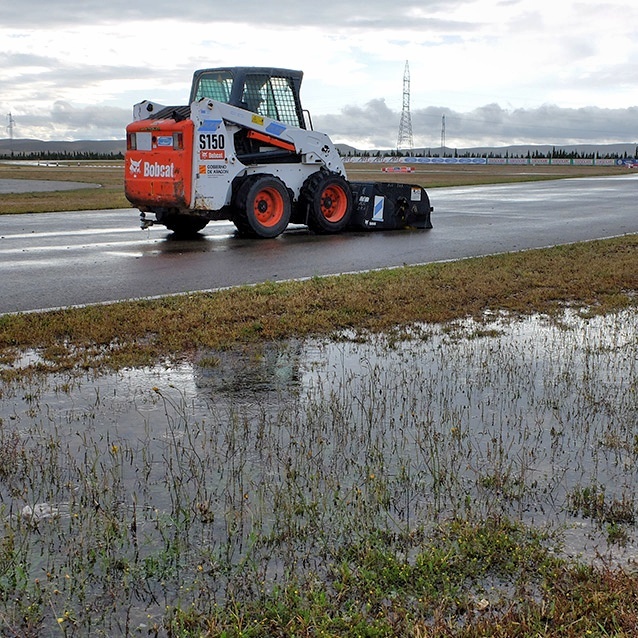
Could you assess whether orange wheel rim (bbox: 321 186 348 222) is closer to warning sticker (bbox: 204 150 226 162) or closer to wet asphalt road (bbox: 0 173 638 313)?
wet asphalt road (bbox: 0 173 638 313)

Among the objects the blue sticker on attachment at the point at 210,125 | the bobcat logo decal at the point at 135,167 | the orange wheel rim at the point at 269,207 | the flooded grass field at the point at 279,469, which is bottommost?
the flooded grass field at the point at 279,469

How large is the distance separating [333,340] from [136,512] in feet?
12.0

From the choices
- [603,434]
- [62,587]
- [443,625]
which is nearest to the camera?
[443,625]

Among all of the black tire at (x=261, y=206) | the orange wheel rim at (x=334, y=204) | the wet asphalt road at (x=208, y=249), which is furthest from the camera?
the orange wheel rim at (x=334, y=204)

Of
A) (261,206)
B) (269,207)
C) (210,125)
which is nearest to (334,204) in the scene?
(269,207)

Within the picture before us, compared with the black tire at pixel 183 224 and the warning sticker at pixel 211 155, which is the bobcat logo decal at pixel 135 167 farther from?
the warning sticker at pixel 211 155

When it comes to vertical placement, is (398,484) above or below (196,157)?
below

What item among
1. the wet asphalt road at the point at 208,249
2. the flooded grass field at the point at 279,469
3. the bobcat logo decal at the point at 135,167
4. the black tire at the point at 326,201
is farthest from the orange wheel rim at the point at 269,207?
the flooded grass field at the point at 279,469

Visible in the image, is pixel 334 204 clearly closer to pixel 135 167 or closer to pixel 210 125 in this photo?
pixel 210 125

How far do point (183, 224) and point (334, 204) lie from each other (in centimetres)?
279

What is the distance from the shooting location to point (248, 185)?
14891 mm

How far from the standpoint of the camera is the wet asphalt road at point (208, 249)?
10055mm

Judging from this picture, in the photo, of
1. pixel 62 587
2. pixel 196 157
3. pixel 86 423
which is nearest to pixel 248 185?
pixel 196 157

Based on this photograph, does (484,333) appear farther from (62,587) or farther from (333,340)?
(62,587)
